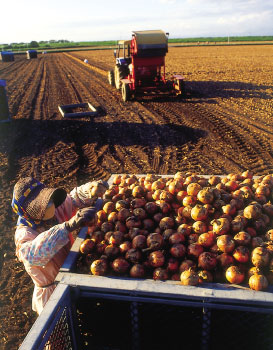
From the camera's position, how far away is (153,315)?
231 cm

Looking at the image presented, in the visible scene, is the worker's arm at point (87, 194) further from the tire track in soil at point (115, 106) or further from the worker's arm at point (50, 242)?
the tire track in soil at point (115, 106)

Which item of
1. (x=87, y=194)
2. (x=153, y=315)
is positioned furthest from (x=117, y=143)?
(x=153, y=315)

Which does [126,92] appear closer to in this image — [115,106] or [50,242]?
[115,106]

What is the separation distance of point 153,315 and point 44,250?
1076 mm

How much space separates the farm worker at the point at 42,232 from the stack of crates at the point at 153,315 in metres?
0.30

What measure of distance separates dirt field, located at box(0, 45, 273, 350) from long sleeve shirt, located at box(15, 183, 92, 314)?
1.40 m

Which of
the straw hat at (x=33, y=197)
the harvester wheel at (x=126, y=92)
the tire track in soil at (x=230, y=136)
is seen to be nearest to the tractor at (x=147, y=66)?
the harvester wheel at (x=126, y=92)

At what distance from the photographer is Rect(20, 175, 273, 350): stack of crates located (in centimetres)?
212

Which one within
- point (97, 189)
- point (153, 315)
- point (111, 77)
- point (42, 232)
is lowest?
point (153, 315)

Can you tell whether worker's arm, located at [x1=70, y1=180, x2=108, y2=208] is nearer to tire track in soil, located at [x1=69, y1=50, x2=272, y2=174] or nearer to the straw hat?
the straw hat

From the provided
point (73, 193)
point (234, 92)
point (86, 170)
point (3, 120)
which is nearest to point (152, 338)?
point (73, 193)

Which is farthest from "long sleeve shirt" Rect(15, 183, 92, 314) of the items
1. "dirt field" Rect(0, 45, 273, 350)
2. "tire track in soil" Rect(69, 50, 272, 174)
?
"tire track in soil" Rect(69, 50, 272, 174)

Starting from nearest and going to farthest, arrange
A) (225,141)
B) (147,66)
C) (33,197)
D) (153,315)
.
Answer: (153,315) → (33,197) → (225,141) → (147,66)

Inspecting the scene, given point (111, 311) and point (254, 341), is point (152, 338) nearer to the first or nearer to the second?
point (111, 311)
